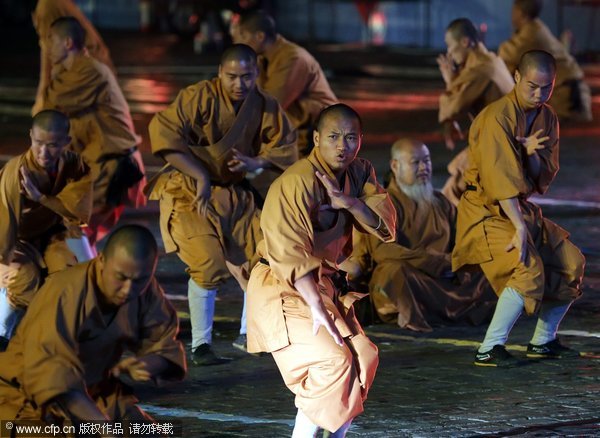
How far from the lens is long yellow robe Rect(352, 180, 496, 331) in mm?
10461

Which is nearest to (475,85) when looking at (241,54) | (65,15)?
(241,54)

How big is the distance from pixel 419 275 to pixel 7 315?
2.89 metres

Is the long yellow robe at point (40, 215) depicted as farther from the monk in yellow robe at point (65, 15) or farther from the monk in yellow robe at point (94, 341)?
the monk in yellow robe at point (65, 15)

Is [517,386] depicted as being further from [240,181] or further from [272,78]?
[272,78]

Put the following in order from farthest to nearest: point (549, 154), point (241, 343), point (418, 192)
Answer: point (418, 192) < point (241, 343) < point (549, 154)

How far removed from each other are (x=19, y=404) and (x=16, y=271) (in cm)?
303

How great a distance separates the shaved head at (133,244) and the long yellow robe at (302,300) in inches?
41.8

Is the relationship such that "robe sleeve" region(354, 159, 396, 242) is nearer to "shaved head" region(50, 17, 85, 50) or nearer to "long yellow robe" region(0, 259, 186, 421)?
"long yellow robe" region(0, 259, 186, 421)

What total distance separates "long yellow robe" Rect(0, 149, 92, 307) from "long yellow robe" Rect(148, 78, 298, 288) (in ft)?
1.86

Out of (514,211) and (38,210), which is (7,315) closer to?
(38,210)

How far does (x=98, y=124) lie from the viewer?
439 inches

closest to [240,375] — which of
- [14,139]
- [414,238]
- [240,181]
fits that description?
[240,181]

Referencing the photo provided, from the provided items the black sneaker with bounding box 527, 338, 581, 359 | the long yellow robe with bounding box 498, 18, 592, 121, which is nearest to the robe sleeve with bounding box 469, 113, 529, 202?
the black sneaker with bounding box 527, 338, 581, 359

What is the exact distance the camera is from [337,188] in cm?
718
